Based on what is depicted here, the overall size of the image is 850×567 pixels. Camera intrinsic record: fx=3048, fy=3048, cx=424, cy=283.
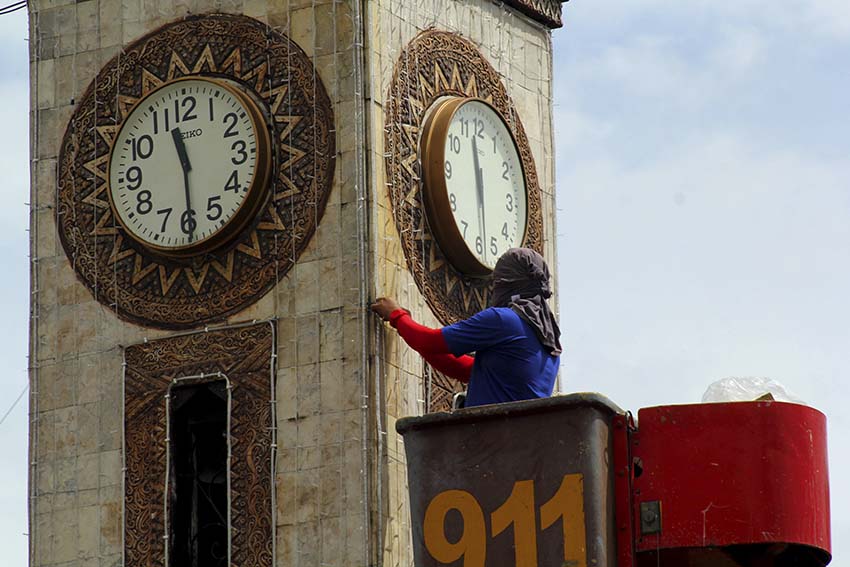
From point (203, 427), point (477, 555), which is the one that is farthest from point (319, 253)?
point (477, 555)

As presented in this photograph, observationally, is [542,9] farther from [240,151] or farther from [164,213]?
[164,213]

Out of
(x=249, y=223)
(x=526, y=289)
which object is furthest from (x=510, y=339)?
(x=249, y=223)

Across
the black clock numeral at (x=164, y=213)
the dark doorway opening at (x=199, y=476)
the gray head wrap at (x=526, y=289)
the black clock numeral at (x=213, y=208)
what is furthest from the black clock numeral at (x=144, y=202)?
the gray head wrap at (x=526, y=289)

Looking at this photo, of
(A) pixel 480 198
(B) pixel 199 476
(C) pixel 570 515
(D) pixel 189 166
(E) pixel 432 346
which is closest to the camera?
(C) pixel 570 515

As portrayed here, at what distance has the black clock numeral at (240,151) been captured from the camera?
24359 mm

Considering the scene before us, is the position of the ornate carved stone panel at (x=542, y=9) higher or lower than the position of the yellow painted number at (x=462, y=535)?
higher

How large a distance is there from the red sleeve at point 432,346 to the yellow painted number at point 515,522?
77.0 inches

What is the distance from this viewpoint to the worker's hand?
2357 centimetres

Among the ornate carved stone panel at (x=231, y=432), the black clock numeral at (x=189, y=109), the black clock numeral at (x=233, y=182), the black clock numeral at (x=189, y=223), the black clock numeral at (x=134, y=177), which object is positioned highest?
the black clock numeral at (x=189, y=109)

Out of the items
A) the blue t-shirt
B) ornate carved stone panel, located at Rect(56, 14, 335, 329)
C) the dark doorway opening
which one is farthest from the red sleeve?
the dark doorway opening

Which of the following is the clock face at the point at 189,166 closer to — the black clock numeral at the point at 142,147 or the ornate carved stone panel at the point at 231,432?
the black clock numeral at the point at 142,147

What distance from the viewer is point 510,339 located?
22578 mm

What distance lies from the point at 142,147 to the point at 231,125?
33.6 inches

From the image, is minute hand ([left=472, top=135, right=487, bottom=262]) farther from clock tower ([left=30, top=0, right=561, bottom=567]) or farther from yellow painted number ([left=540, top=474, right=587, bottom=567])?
yellow painted number ([left=540, top=474, right=587, bottom=567])
